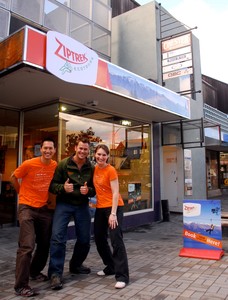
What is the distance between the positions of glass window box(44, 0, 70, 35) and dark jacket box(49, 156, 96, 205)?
5274mm

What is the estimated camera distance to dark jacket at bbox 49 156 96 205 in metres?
3.84

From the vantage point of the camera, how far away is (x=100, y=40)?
9258 millimetres

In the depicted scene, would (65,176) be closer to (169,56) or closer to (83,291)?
(83,291)

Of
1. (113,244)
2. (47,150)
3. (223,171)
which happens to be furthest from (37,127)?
(223,171)

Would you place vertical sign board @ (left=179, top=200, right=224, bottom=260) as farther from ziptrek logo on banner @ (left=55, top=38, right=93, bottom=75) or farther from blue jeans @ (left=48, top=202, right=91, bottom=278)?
ziptrek logo on banner @ (left=55, top=38, right=93, bottom=75)

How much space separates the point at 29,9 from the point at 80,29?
1.71 meters

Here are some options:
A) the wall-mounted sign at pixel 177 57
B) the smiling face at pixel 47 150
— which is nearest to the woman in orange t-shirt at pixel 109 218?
the smiling face at pixel 47 150

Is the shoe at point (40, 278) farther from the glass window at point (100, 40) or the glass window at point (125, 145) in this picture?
the glass window at point (100, 40)

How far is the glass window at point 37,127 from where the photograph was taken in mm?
6711

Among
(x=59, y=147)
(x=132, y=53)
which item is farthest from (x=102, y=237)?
(x=132, y=53)

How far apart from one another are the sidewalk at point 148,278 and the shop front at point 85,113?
246 cm

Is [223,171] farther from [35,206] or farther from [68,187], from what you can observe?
[35,206]

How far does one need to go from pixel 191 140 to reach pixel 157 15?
4.42 metres

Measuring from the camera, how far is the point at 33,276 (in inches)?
154
